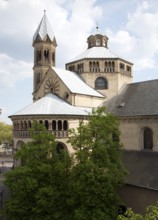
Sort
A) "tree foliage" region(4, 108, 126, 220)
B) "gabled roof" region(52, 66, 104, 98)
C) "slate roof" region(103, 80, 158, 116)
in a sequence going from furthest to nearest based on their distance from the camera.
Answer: "gabled roof" region(52, 66, 104, 98)
"slate roof" region(103, 80, 158, 116)
"tree foliage" region(4, 108, 126, 220)

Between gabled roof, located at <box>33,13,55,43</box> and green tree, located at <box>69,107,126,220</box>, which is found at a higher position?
gabled roof, located at <box>33,13,55,43</box>

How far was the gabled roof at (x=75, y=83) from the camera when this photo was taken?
1384 inches

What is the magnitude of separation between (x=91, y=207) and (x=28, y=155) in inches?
267

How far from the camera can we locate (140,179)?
26078mm

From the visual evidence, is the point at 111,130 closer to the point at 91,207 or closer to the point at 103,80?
the point at 91,207

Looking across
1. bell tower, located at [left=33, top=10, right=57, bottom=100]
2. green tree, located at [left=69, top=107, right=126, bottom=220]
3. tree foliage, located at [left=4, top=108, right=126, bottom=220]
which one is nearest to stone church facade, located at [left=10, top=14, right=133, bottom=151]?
bell tower, located at [left=33, top=10, right=57, bottom=100]

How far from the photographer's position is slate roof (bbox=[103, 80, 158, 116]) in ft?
102

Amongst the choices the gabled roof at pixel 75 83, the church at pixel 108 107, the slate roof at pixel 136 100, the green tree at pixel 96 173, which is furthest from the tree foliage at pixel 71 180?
the gabled roof at pixel 75 83

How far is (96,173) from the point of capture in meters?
21.2

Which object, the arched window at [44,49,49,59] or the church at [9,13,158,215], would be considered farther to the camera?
the arched window at [44,49,49,59]

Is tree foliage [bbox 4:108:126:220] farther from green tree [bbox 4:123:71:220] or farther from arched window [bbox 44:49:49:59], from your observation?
arched window [bbox 44:49:49:59]

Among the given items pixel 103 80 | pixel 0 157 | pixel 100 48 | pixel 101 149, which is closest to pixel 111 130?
pixel 101 149

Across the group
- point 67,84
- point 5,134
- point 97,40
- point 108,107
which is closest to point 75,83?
point 67,84

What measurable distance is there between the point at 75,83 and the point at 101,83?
4.51 metres
